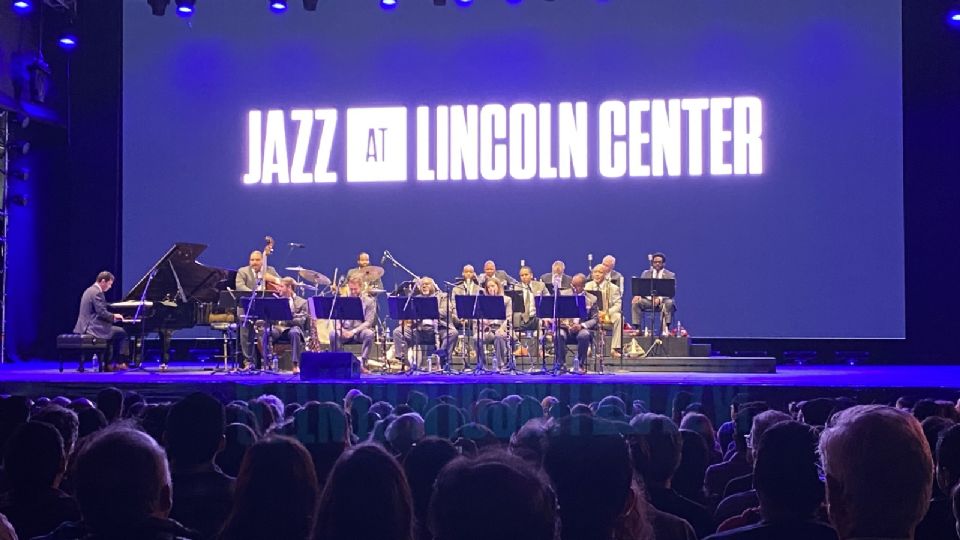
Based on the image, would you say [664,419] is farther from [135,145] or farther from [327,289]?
[135,145]

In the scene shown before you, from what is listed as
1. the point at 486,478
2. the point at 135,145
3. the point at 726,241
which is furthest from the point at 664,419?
the point at 135,145

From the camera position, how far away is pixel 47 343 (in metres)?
14.9

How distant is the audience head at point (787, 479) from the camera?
2.45 meters

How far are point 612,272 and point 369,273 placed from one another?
2925 mm

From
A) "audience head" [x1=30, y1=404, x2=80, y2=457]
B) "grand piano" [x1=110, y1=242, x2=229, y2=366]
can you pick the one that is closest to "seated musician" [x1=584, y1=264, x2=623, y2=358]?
"grand piano" [x1=110, y1=242, x2=229, y2=366]

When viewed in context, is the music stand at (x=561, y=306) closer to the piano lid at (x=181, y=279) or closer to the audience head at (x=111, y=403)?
the piano lid at (x=181, y=279)

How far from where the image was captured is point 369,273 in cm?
1334

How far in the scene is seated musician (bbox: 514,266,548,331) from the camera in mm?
12517

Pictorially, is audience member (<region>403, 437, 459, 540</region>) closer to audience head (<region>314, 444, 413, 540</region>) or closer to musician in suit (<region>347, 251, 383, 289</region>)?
audience head (<region>314, 444, 413, 540</region>)

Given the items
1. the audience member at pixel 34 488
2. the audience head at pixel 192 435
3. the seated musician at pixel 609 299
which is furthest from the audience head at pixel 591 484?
the seated musician at pixel 609 299

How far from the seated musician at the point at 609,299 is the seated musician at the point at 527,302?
62 centimetres

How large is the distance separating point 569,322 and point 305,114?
480 cm

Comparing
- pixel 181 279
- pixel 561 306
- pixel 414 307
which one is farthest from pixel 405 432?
pixel 181 279

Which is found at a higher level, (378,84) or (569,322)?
(378,84)
